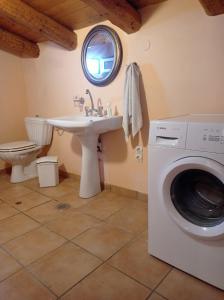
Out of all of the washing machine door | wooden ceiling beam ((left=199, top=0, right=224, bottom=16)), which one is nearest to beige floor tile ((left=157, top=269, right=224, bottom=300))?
the washing machine door

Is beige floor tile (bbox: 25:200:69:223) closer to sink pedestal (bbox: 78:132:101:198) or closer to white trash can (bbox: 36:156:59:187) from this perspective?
sink pedestal (bbox: 78:132:101:198)

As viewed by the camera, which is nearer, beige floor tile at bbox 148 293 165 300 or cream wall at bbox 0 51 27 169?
beige floor tile at bbox 148 293 165 300

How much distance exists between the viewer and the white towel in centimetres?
205

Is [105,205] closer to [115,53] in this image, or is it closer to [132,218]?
[132,218]

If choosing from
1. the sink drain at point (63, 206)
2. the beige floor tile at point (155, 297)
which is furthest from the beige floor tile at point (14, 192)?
the beige floor tile at point (155, 297)

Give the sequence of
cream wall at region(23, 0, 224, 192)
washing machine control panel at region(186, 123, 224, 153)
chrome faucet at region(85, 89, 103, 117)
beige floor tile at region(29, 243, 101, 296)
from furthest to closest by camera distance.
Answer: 1. chrome faucet at region(85, 89, 103, 117)
2. cream wall at region(23, 0, 224, 192)
3. beige floor tile at region(29, 243, 101, 296)
4. washing machine control panel at region(186, 123, 224, 153)

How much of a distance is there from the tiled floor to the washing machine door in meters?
0.36

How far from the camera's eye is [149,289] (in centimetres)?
128

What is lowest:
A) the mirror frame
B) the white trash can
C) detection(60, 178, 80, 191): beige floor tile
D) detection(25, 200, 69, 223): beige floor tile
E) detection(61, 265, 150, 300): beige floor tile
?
detection(61, 265, 150, 300): beige floor tile

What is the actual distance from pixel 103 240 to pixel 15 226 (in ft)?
2.62

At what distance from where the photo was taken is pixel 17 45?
2.87m

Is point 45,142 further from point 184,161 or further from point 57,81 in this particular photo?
point 184,161

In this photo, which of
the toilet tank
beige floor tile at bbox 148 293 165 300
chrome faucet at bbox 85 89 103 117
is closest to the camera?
beige floor tile at bbox 148 293 165 300

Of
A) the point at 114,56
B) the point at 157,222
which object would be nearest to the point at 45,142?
the point at 114,56
